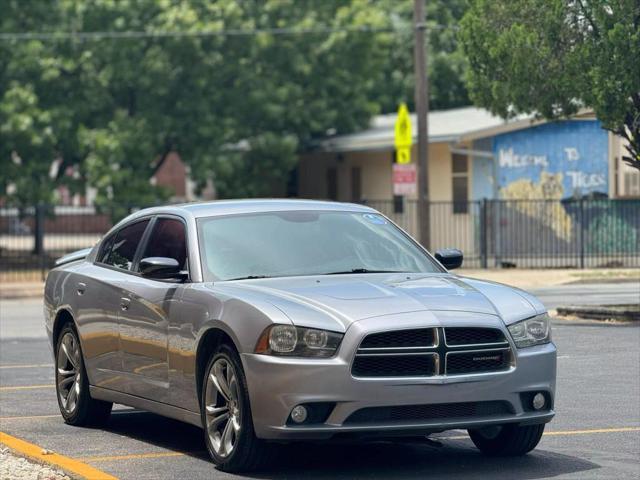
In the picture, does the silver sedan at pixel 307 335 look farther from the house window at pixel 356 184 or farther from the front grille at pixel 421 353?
the house window at pixel 356 184

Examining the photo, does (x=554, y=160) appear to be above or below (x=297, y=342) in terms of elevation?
above

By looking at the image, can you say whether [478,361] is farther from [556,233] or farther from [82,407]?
[556,233]

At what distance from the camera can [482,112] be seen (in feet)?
140

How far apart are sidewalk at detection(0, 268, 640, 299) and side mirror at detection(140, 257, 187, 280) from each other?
64.9ft

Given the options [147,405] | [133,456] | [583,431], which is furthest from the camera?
[583,431]

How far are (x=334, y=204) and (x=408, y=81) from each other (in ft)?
135

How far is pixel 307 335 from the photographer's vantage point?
8.18 meters

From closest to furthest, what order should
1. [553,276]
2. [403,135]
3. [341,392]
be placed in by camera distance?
[341,392] → [553,276] → [403,135]

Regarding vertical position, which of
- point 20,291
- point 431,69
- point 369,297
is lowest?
point 20,291

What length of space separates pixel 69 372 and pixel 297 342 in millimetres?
3314

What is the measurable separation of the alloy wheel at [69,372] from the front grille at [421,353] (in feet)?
10.8

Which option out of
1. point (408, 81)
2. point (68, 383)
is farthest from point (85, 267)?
point (408, 81)

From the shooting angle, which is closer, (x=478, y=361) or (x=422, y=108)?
(x=478, y=361)

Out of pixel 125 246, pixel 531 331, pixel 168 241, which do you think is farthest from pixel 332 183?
pixel 531 331
